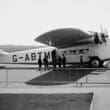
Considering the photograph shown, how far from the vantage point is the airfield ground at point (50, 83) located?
12062 mm

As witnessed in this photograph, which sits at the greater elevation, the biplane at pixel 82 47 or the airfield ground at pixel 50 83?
the biplane at pixel 82 47

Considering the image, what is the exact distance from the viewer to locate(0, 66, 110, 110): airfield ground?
1206 centimetres

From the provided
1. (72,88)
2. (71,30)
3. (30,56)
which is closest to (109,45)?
(71,30)

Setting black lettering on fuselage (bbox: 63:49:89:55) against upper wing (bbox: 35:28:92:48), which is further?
black lettering on fuselage (bbox: 63:49:89:55)

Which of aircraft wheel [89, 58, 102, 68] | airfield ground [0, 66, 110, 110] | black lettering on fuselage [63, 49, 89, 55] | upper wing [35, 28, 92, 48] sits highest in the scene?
upper wing [35, 28, 92, 48]

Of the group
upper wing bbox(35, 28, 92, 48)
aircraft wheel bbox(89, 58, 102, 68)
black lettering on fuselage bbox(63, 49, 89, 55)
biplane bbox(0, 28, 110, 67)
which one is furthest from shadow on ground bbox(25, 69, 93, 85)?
black lettering on fuselage bbox(63, 49, 89, 55)

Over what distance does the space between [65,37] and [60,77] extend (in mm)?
8986

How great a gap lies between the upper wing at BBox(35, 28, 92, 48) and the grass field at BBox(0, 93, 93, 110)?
311 inches

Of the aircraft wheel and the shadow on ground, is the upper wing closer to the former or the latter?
the aircraft wheel

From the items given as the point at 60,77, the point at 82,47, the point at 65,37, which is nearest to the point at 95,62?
the point at 82,47

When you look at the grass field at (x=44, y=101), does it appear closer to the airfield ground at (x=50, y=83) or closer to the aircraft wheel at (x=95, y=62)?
the airfield ground at (x=50, y=83)

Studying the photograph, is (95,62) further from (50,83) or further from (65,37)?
(50,83)

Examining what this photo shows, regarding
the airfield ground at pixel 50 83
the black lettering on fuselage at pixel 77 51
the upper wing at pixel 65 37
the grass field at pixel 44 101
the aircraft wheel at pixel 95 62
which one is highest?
the upper wing at pixel 65 37

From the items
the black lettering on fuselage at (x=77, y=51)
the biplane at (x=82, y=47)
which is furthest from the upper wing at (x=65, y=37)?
the black lettering on fuselage at (x=77, y=51)
